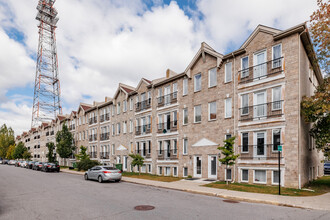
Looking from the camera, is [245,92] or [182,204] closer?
[182,204]

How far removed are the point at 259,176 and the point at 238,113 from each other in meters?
5.14

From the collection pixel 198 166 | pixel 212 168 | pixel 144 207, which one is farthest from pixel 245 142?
pixel 144 207

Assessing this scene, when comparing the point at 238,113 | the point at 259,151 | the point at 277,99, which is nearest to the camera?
the point at 277,99

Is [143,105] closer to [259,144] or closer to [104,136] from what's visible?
[104,136]

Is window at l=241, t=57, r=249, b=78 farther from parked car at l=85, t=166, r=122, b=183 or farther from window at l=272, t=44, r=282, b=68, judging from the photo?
parked car at l=85, t=166, r=122, b=183

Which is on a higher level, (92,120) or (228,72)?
(228,72)

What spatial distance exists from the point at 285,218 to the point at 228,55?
15.1 meters

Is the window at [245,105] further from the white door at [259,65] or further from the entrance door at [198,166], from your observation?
the entrance door at [198,166]

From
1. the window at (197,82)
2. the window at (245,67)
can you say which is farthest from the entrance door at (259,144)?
the window at (197,82)

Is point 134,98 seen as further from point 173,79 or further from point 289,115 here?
point 289,115

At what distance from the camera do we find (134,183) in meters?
21.7

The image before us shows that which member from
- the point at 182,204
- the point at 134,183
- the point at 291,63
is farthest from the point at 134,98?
the point at 182,204

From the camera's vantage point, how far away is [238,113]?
2072 cm

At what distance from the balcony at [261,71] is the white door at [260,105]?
1339 millimetres
